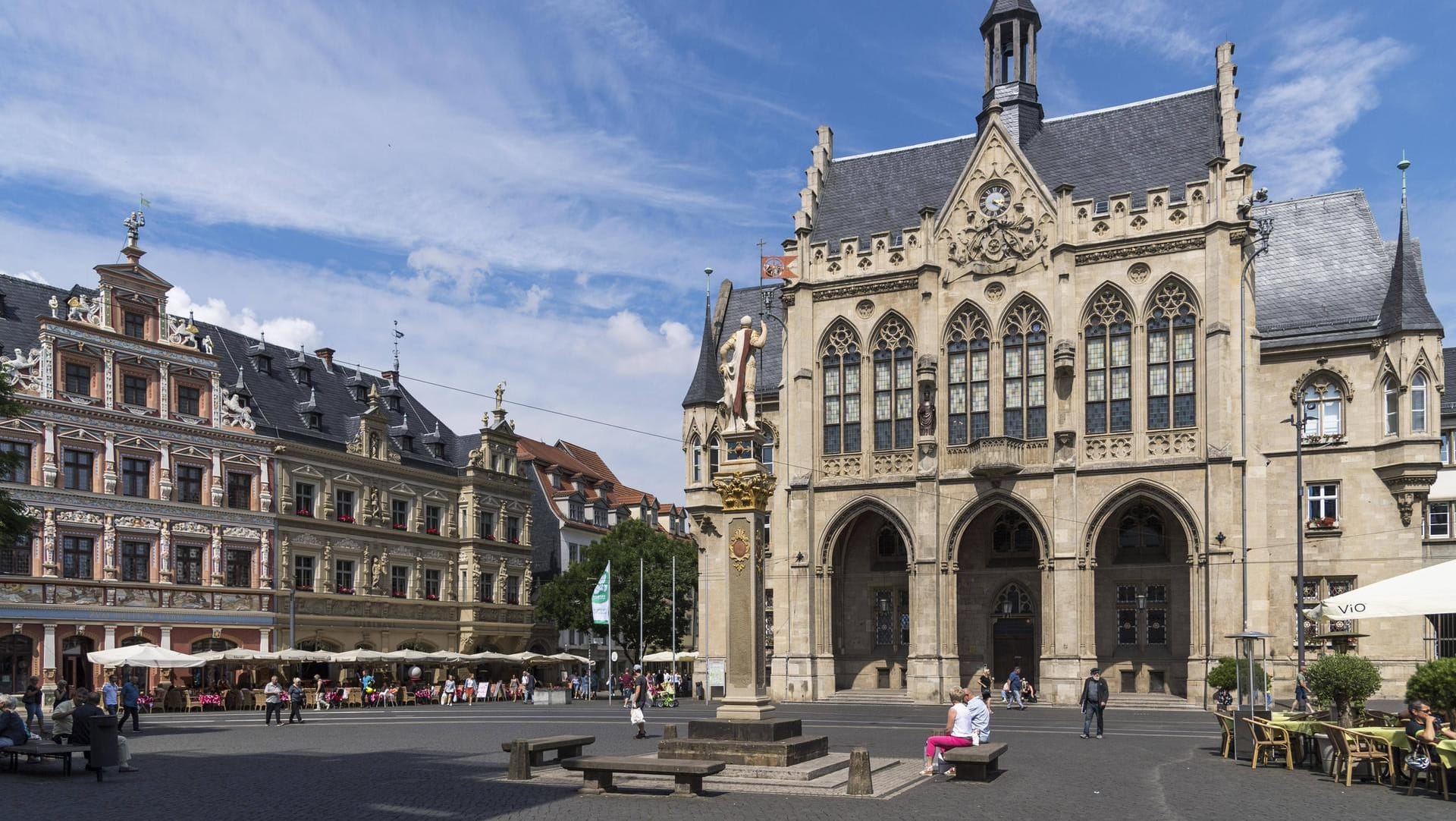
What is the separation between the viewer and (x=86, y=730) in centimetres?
2119

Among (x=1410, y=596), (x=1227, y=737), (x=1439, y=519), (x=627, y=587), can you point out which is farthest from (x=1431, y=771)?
(x=627, y=587)

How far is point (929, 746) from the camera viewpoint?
2094 cm

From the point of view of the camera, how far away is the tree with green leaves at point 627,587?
215 ft

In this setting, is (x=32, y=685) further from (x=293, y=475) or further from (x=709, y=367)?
(x=709, y=367)

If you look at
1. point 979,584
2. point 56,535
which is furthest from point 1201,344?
point 56,535

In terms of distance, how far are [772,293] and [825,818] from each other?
42229mm

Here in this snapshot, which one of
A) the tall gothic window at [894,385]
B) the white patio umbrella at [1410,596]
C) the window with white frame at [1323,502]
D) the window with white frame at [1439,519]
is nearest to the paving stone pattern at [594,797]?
the white patio umbrella at [1410,596]

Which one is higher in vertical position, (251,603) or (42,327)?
(42,327)

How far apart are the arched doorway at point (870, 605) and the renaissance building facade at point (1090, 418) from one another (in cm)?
9

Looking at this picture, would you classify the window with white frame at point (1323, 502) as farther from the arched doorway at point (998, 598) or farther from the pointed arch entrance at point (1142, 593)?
the arched doorway at point (998, 598)

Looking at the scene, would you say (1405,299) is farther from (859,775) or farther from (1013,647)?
(859,775)

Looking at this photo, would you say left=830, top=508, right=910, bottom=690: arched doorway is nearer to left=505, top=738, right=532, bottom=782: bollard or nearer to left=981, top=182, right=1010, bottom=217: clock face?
left=981, top=182, right=1010, bottom=217: clock face

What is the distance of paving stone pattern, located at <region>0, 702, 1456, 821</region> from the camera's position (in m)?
16.1

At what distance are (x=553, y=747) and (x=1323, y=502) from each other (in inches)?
1291
